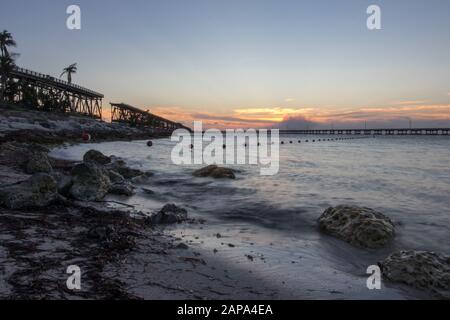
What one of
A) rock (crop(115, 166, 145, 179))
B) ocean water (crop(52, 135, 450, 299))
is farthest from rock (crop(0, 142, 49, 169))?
ocean water (crop(52, 135, 450, 299))

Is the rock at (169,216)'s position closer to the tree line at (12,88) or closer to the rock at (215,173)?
the rock at (215,173)

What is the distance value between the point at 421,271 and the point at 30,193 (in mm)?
8159

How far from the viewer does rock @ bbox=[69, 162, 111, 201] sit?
10211 mm

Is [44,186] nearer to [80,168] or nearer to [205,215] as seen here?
[80,168]

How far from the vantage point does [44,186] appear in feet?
28.3

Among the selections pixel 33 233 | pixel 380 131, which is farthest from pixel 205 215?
pixel 380 131

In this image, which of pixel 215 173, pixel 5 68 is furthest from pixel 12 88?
pixel 215 173

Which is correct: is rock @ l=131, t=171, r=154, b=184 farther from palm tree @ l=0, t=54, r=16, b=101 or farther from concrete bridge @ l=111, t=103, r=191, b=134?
concrete bridge @ l=111, t=103, r=191, b=134

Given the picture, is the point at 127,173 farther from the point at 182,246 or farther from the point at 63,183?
the point at 182,246

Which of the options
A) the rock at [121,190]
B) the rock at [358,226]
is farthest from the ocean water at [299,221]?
the rock at [121,190]

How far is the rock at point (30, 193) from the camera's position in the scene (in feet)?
26.1

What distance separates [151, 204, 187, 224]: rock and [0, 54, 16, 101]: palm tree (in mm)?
62634

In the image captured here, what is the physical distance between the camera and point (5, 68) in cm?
5922

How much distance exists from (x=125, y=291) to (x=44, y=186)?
5.27 m
